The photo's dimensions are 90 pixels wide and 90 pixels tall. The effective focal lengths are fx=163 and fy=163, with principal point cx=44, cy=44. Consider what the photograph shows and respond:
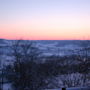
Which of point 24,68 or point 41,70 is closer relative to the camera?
point 24,68

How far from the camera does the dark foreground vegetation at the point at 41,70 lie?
6434 millimetres

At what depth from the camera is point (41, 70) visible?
980 centimetres

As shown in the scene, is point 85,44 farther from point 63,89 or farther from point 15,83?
point 63,89

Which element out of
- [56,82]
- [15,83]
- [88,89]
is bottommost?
[56,82]

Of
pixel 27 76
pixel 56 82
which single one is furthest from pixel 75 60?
pixel 27 76

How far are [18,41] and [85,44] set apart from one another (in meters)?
6.75

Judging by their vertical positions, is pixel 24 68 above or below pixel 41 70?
above

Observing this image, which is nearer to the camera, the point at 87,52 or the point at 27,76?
the point at 27,76

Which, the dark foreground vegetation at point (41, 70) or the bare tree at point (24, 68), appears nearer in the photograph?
the bare tree at point (24, 68)

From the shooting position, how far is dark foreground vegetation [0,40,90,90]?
6434mm

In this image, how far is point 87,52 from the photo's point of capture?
14.7 metres

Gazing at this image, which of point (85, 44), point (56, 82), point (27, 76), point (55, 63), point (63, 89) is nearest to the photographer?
point (63, 89)

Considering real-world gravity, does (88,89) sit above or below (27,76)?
above

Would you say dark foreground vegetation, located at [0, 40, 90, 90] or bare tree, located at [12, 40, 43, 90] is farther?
dark foreground vegetation, located at [0, 40, 90, 90]
